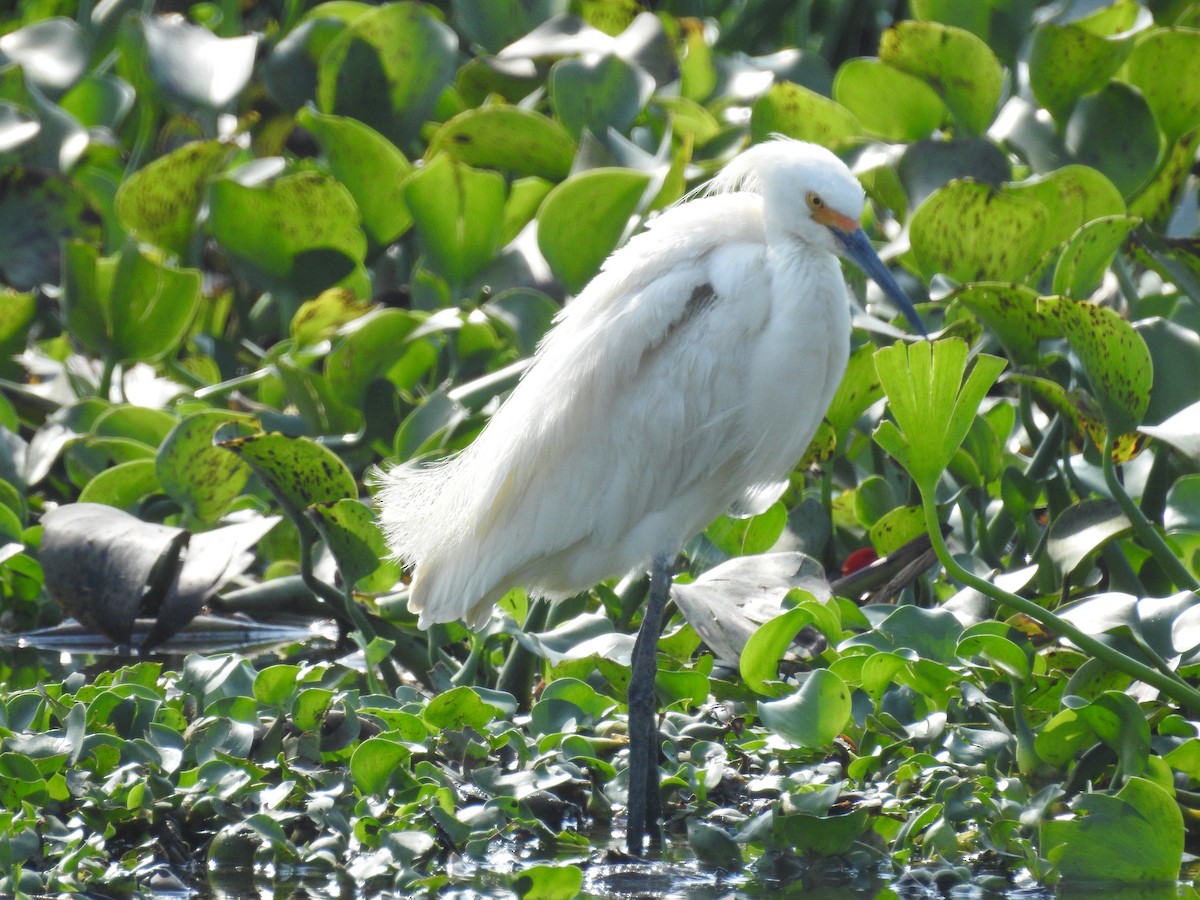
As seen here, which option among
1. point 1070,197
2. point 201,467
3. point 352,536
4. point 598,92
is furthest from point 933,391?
point 598,92

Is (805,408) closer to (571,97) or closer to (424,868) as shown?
(424,868)

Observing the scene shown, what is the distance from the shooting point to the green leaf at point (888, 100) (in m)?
4.35

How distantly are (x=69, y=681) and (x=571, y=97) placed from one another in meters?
2.27

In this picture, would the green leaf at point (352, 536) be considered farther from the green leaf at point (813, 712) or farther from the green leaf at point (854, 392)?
the green leaf at point (854, 392)

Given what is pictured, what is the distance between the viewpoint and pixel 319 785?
2834 mm

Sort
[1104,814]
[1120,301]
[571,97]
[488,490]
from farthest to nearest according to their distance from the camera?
[571,97], [1120,301], [488,490], [1104,814]

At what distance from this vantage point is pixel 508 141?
4.64 m

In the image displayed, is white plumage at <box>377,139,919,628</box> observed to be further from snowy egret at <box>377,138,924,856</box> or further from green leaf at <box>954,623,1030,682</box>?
green leaf at <box>954,623,1030,682</box>

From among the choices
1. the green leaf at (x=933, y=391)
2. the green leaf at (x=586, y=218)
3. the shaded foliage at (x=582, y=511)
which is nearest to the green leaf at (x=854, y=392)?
the shaded foliage at (x=582, y=511)

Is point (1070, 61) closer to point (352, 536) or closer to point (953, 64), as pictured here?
point (953, 64)

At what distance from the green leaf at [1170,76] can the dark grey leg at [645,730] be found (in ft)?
6.61

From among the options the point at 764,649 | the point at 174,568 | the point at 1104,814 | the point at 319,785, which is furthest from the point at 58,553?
the point at 1104,814

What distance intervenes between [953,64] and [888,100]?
0.36m

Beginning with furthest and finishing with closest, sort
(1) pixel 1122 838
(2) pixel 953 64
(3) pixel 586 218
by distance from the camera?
(2) pixel 953 64, (3) pixel 586 218, (1) pixel 1122 838
